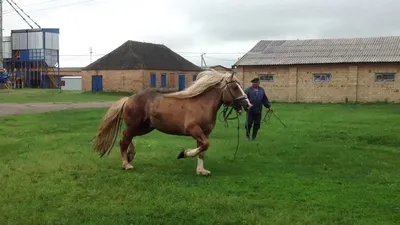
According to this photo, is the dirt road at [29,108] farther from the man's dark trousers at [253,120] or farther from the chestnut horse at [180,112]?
the chestnut horse at [180,112]

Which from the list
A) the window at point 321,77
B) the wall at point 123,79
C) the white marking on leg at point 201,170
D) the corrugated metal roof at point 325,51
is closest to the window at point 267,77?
the corrugated metal roof at point 325,51

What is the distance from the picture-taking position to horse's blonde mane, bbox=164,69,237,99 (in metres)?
8.91

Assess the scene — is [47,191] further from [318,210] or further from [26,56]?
[26,56]

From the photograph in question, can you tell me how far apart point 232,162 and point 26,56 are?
61.9 metres

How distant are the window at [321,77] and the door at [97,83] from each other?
21.6 metres

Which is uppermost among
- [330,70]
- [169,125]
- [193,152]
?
[330,70]

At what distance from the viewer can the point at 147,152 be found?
11320mm

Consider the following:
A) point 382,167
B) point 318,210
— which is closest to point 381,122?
point 382,167

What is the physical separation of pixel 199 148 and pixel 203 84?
1211 millimetres

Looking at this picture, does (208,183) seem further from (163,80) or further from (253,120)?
(163,80)

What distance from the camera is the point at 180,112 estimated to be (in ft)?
29.1

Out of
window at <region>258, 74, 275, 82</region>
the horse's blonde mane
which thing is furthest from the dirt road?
the horse's blonde mane

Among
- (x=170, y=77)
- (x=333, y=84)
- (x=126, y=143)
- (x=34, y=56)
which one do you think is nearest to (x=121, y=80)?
(x=170, y=77)

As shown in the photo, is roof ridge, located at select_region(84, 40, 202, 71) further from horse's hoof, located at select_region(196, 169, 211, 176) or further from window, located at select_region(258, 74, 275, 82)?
horse's hoof, located at select_region(196, 169, 211, 176)
